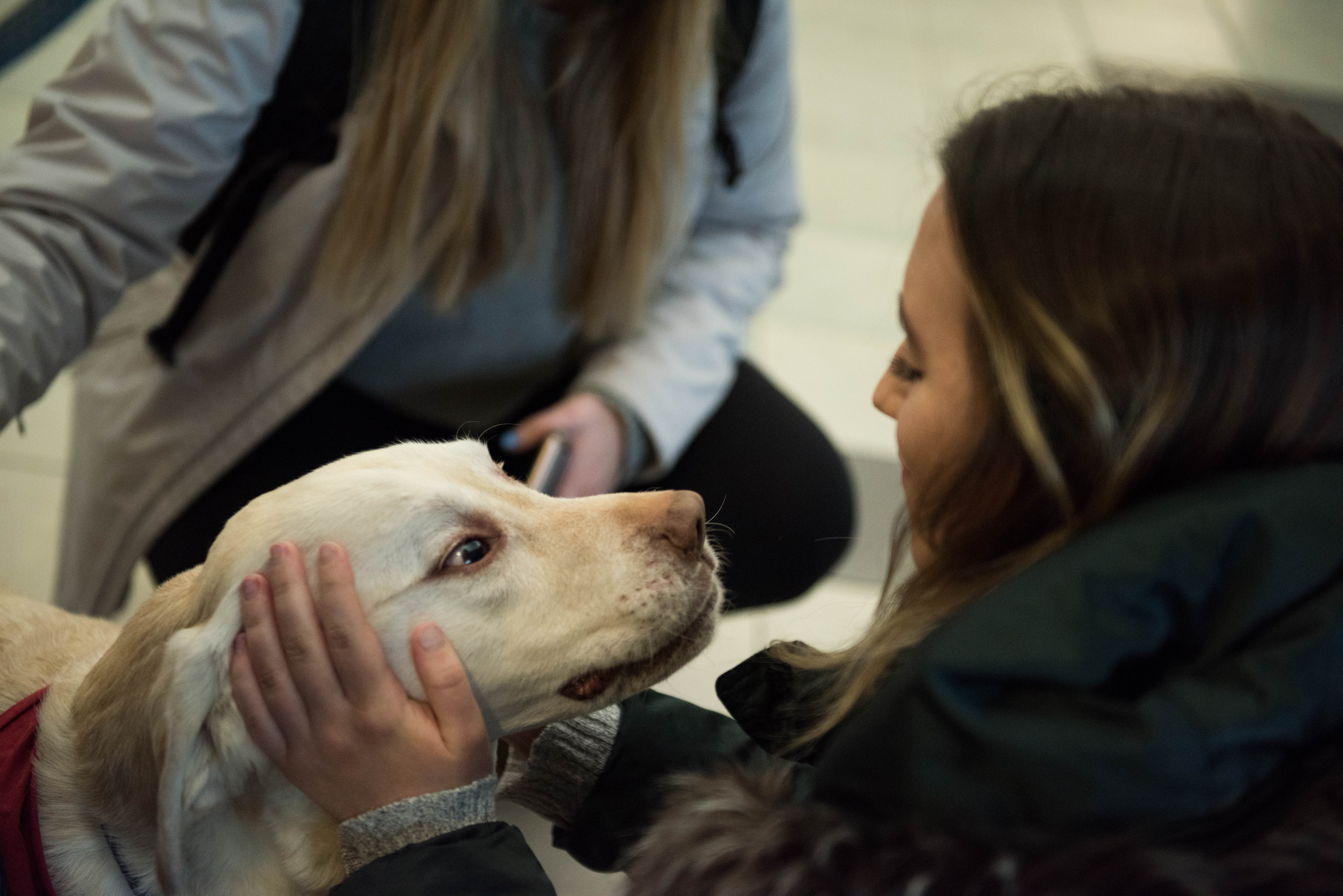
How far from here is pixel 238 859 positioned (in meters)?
0.94

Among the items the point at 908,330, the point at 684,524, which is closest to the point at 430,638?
the point at 684,524

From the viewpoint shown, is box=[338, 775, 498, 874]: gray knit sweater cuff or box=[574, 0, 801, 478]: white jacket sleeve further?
box=[574, 0, 801, 478]: white jacket sleeve

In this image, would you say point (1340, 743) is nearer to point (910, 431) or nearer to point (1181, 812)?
point (1181, 812)

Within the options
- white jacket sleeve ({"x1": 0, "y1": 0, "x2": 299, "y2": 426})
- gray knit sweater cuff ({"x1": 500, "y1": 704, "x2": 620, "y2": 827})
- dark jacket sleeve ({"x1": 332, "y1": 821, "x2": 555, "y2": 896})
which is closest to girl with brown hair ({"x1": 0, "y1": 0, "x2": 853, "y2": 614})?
white jacket sleeve ({"x1": 0, "y1": 0, "x2": 299, "y2": 426})

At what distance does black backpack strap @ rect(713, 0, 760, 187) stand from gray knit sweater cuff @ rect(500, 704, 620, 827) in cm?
101

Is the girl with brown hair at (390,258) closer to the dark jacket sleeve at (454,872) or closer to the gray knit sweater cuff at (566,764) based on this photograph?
the gray knit sweater cuff at (566,764)

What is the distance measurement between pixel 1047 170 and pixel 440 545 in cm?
64

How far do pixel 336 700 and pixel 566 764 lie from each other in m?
0.31

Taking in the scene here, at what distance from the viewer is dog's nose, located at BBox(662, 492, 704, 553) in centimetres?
99

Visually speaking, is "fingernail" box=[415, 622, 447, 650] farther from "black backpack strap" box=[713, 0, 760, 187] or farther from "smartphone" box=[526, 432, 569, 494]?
"black backpack strap" box=[713, 0, 760, 187]

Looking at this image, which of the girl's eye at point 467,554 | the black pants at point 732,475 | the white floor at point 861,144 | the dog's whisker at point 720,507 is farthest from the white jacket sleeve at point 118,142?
the dog's whisker at point 720,507

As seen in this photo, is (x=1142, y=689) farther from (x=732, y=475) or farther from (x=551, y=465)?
(x=732, y=475)

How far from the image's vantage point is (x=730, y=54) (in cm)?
165

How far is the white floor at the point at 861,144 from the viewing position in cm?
198
